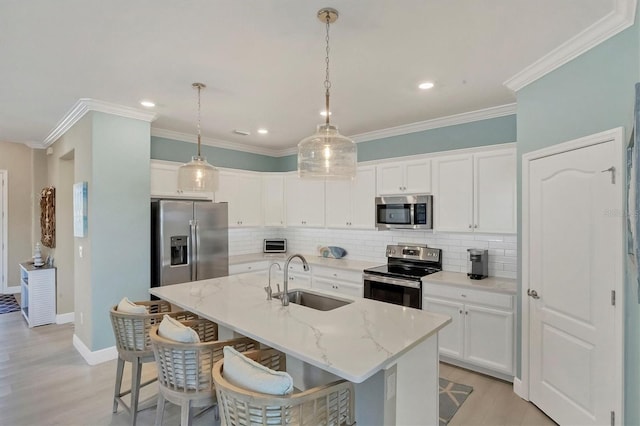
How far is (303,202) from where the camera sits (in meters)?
5.27

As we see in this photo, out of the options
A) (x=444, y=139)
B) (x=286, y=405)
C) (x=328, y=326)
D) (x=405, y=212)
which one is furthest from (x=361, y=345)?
(x=444, y=139)

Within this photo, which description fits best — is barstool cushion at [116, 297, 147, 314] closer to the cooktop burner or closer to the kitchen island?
the kitchen island

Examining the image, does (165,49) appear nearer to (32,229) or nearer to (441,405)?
(441,405)

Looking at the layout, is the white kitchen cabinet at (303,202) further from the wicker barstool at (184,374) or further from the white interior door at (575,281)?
the wicker barstool at (184,374)

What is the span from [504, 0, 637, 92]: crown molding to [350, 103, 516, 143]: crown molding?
743 millimetres

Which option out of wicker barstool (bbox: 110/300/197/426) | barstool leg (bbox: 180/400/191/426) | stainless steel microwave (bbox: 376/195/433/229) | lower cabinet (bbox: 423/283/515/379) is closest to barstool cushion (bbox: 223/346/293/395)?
barstool leg (bbox: 180/400/191/426)

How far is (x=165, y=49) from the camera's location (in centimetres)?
237

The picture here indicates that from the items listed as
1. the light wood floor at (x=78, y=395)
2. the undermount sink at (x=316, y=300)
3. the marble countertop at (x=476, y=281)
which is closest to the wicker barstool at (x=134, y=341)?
the light wood floor at (x=78, y=395)

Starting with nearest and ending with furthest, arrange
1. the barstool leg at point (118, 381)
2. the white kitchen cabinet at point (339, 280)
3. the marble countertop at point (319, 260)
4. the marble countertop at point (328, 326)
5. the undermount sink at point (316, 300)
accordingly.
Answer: the marble countertop at point (328, 326) → the barstool leg at point (118, 381) → the undermount sink at point (316, 300) → the white kitchen cabinet at point (339, 280) → the marble countertop at point (319, 260)

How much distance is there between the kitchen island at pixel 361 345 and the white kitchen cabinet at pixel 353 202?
6.73 ft

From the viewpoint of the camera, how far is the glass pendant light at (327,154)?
2184 mm

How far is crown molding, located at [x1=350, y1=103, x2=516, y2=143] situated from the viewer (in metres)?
3.62

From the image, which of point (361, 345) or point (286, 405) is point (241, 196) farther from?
point (286, 405)

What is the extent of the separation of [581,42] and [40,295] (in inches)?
261
